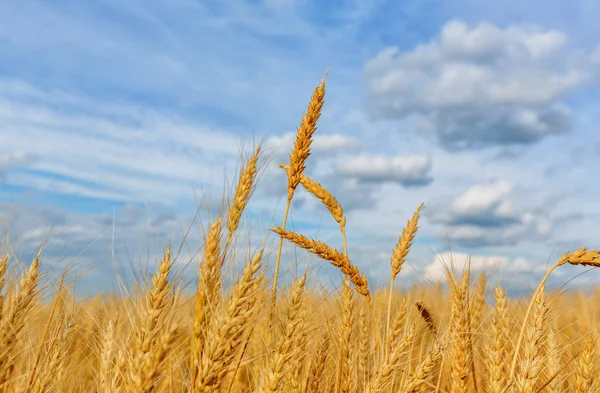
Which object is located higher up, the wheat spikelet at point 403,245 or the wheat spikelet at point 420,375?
the wheat spikelet at point 403,245

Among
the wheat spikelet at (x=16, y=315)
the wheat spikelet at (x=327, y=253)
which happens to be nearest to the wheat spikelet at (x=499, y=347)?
the wheat spikelet at (x=327, y=253)

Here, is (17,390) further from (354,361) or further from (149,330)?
(354,361)

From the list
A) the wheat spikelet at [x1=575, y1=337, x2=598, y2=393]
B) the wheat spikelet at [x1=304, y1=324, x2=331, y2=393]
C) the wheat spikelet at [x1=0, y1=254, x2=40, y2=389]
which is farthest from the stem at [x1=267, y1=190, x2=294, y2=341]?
the wheat spikelet at [x1=575, y1=337, x2=598, y2=393]

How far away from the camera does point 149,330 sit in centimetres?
219

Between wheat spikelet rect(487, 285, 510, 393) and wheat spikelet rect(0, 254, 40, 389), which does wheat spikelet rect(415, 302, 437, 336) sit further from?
wheat spikelet rect(0, 254, 40, 389)

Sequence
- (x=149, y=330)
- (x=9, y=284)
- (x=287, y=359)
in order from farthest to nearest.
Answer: (x=9, y=284)
(x=287, y=359)
(x=149, y=330)

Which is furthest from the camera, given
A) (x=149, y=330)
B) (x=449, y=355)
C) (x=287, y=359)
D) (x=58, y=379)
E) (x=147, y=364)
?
(x=449, y=355)

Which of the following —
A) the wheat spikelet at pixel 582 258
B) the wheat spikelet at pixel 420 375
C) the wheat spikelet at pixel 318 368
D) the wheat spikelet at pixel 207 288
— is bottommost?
the wheat spikelet at pixel 318 368

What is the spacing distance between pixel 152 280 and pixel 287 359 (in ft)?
2.50

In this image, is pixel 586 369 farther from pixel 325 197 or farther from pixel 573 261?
pixel 325 197

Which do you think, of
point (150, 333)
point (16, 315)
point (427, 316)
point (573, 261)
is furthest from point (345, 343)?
point (16, 315)

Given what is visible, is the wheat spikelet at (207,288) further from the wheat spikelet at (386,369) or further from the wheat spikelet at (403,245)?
the wheat spikelet at (403,245)

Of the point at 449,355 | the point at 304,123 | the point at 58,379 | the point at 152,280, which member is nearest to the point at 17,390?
the point at 58,379

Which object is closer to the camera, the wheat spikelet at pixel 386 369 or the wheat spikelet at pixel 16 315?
the wheat spikelet at pixel 16 315
